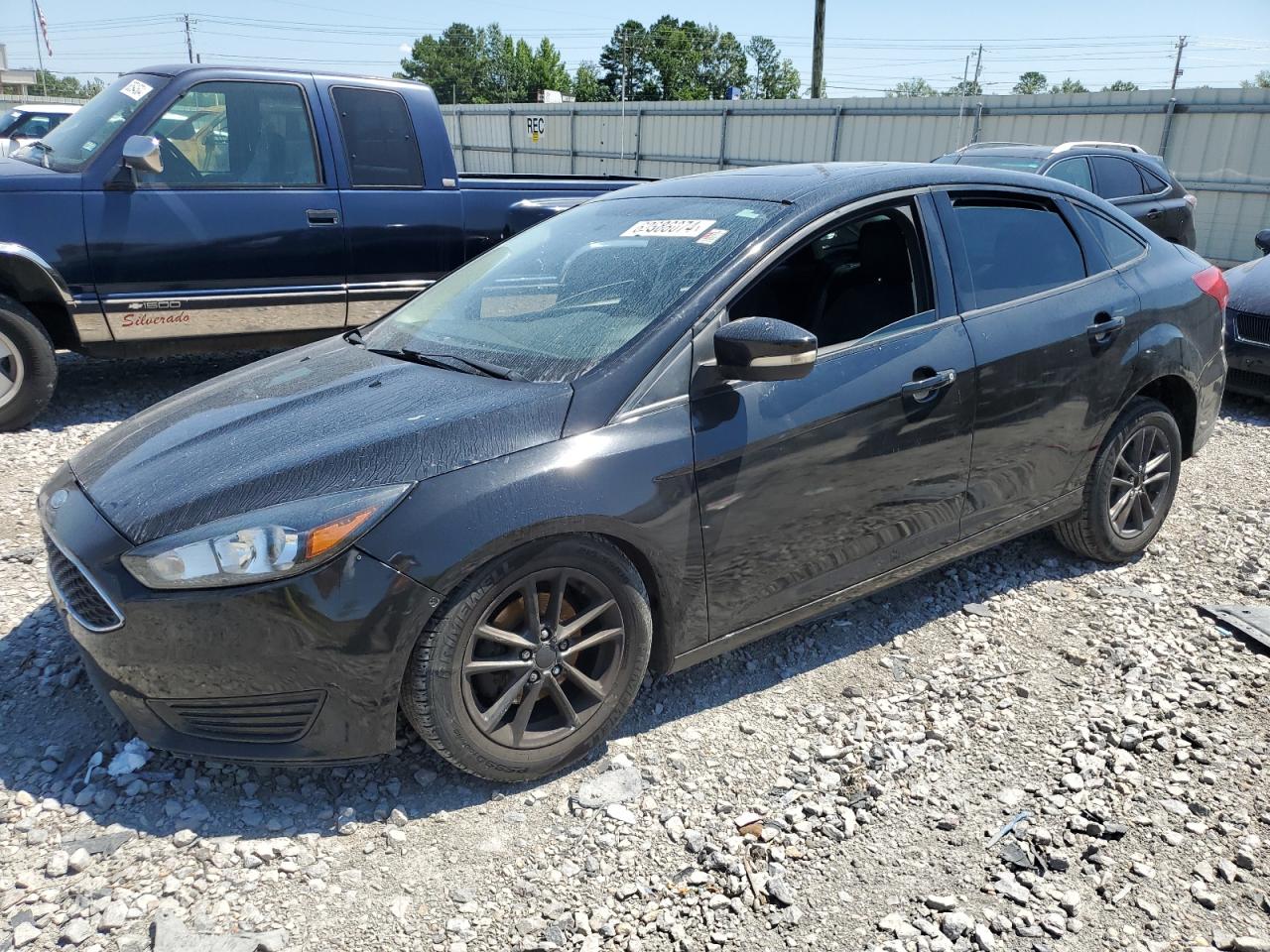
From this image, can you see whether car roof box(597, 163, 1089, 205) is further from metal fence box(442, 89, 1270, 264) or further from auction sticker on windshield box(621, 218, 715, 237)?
metal fence box(442, 89, 1270, 264)

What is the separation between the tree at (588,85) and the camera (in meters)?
89.6

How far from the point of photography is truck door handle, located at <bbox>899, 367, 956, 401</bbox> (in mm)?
3152

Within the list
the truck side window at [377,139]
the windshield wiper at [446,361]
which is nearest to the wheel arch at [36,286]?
the truck side window at [377,139]

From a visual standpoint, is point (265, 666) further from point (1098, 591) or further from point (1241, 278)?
point (1241, 278)

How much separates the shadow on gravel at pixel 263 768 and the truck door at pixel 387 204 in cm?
337

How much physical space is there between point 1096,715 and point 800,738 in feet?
3.26

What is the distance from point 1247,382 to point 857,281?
5.03m

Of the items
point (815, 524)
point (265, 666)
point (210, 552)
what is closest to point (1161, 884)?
point (815, 524)

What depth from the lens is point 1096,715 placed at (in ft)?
10.2

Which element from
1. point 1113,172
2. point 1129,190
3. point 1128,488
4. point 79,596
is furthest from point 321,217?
point 1129,190

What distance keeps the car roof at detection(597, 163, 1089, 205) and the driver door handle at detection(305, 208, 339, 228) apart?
9.63ft

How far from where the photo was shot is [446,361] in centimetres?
309

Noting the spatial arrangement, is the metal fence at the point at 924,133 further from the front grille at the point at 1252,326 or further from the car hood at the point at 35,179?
the car hood at the point at 35,179

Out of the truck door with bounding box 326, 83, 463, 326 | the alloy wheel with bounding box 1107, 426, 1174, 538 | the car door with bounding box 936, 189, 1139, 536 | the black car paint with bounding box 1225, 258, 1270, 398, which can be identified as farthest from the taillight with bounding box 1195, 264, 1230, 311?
the truck door with bounding box 326, 83, 463, 326
